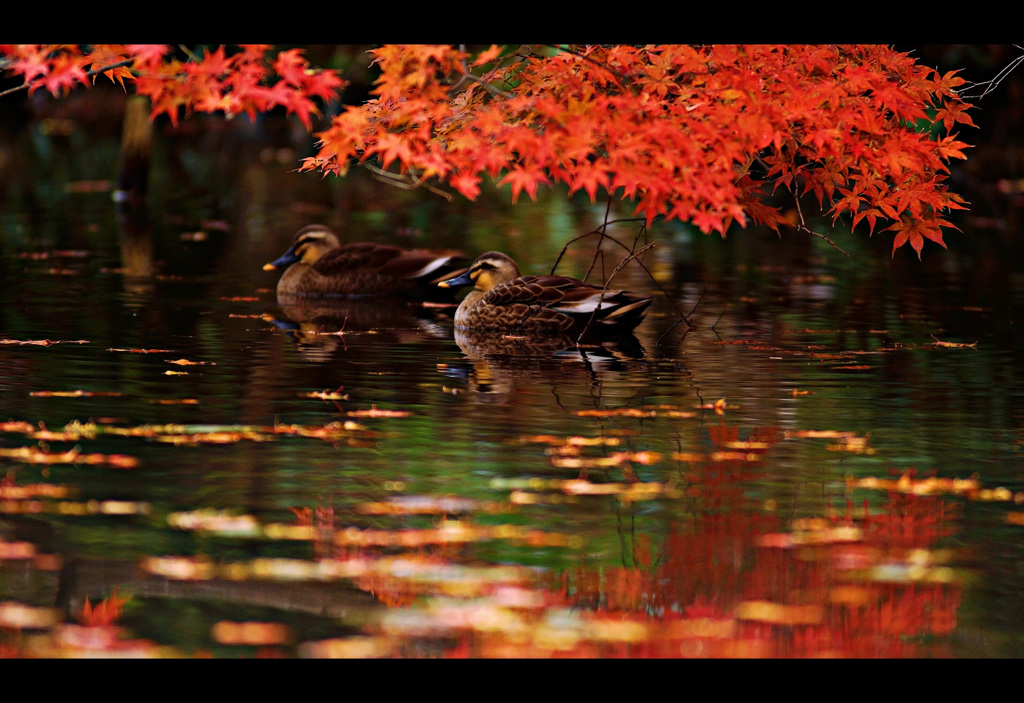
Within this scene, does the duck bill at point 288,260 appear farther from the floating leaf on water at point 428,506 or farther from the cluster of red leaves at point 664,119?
the floating leaf on water at point 428,506

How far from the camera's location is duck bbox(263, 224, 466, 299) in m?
19.2

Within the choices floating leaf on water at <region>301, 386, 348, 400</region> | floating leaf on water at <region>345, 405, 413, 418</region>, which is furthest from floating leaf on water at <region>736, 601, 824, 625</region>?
floating leaf on water at <region>301, 386, 348, 400</region>

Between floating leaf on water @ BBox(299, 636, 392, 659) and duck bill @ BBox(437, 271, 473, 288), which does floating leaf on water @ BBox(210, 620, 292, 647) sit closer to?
floating leaf on water @ BBox(299, 636, 392, 659)

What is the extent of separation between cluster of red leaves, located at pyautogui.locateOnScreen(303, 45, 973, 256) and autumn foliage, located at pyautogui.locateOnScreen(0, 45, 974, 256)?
14 millimetres

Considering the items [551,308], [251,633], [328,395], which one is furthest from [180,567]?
[551,308]

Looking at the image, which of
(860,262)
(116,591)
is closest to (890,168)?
(116,591)

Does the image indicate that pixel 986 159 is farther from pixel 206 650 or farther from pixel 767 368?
pixel 206 650

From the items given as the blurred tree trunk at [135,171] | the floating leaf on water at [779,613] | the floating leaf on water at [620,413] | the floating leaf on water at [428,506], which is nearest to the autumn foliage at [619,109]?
the floating leaf on water at [620,413]

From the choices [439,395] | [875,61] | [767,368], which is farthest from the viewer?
[767,368]

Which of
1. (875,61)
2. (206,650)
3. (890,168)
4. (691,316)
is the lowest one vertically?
(206,650)

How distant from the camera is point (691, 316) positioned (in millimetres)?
17656

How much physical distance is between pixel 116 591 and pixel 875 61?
21.7ft

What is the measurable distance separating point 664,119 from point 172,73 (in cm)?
312

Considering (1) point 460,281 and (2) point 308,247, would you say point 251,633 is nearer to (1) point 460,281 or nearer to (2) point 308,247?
(1) point 460,281
